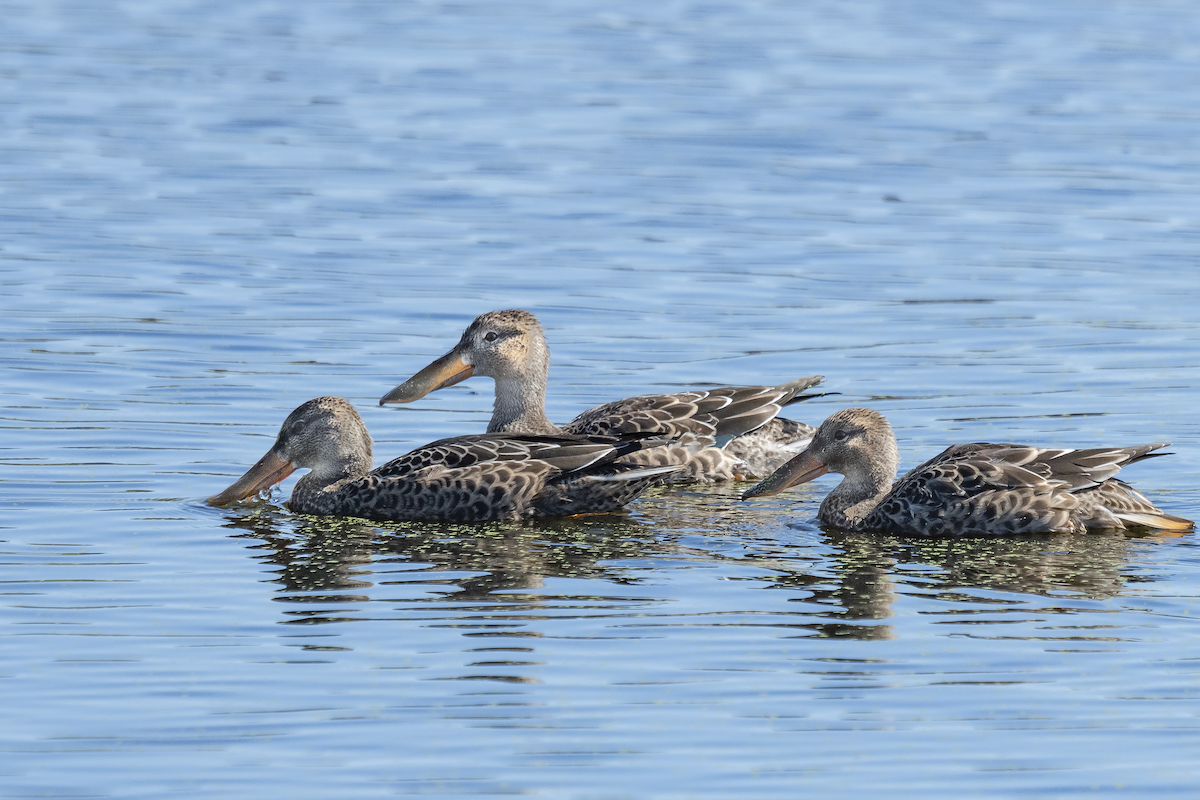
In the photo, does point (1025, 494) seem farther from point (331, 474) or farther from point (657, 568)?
point (331, 474)

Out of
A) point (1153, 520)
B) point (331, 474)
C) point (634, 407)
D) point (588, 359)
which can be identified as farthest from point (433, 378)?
point (1153, 520)

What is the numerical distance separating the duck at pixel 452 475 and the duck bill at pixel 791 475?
0.48 metres

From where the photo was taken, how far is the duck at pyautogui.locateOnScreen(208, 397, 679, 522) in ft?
33.5

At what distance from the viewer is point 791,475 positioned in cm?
1052

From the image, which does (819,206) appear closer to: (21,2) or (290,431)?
(290,431)

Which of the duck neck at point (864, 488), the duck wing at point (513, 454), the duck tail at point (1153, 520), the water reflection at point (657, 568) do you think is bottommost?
the water reflection at point (657, 568)

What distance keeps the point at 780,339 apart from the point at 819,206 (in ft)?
15.8

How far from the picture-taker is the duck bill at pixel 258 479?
1043 centimetres

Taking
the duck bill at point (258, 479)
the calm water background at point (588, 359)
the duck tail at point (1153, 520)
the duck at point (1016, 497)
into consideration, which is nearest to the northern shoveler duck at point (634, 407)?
the calm water background at point (588, 359)

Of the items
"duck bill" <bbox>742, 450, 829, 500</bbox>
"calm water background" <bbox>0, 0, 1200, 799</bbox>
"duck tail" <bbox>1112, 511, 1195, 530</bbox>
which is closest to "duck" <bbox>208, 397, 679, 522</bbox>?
"calm water background" <bbox>0, 0, 1200, 799</bbox>

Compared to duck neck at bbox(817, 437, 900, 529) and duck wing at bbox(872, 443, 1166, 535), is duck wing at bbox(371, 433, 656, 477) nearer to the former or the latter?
duck neck at bbox(817, 437, 900, 529)

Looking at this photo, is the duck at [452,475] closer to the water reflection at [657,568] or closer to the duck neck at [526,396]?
the water reflection at [657,568]

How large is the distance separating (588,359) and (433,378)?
93.3 inches

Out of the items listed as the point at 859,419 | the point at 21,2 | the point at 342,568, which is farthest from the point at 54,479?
the point at 21,2
